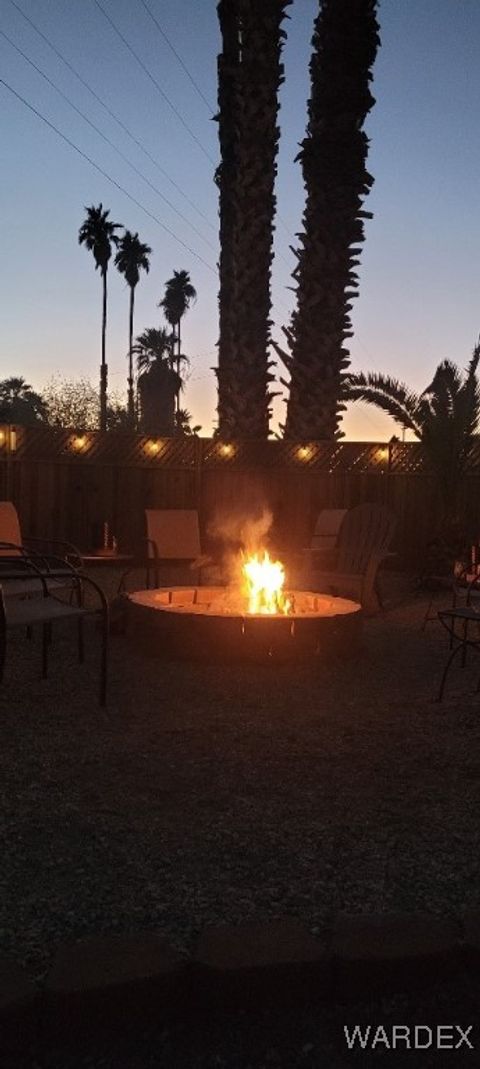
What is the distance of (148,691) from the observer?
191 inches

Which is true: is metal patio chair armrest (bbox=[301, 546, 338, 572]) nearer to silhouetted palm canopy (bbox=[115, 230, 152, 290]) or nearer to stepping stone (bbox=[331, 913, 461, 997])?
stepping stone (bbox=[331, 913, 461, 997])

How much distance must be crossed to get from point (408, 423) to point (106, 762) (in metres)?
10.3

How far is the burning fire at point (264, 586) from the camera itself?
20.0 feet

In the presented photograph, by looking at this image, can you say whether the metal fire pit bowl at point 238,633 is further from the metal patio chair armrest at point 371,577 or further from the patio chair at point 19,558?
the metal patio chair armrest at point 371,577

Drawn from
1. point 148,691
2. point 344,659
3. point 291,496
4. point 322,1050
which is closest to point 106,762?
point 148,691

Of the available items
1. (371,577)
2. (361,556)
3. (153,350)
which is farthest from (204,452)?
(153,350)

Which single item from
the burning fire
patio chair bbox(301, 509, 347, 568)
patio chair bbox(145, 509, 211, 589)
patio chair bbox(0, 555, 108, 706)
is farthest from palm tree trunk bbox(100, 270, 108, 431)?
patio chair bbox(0, 555, 108, 706)

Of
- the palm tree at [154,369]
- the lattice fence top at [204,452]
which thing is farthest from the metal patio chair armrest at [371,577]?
the palm tree at [154,369]

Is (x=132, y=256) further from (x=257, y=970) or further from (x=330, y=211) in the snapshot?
(x=257, y=970)

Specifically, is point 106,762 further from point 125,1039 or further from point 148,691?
point 125,1039

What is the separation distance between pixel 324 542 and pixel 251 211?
21.1 feet

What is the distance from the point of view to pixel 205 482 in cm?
1334

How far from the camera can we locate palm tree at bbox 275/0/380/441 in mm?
12797

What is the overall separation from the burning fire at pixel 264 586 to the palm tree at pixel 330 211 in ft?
24.7
